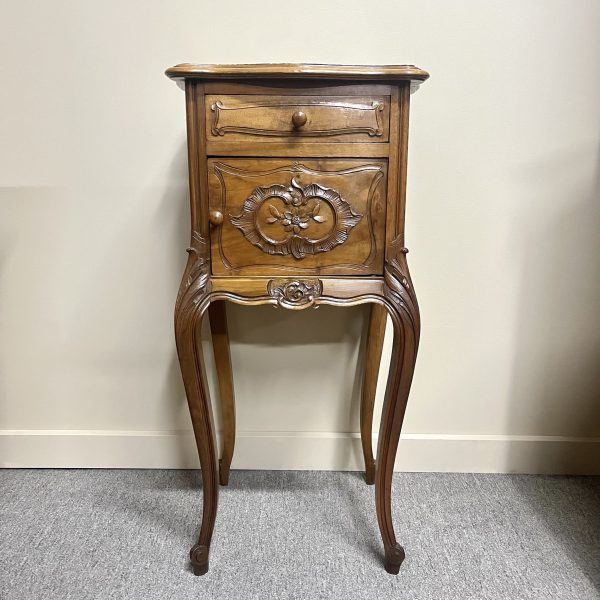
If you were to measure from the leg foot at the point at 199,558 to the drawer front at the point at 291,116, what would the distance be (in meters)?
0.92

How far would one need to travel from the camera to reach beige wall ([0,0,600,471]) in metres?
1.42

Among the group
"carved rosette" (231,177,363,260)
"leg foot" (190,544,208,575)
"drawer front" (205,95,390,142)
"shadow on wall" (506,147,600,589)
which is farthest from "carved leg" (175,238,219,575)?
"shadow on wall" (506,147,600,589)

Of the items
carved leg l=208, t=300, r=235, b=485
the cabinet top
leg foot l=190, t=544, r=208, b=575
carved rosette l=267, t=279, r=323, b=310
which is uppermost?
the cabinet top

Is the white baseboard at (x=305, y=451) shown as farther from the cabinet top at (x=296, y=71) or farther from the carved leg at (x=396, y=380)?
the cabinet top at (x=296, y=71)

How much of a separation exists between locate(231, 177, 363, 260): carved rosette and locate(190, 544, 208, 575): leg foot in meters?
0.71

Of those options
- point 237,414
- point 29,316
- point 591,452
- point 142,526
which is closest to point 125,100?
point 29,316

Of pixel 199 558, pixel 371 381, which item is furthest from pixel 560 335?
pixel 199 558

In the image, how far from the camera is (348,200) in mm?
1102

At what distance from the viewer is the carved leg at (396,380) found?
44.5 inches

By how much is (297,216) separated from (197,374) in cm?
41

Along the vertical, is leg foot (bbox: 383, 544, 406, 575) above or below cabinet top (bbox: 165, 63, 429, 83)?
below

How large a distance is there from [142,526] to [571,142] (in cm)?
156

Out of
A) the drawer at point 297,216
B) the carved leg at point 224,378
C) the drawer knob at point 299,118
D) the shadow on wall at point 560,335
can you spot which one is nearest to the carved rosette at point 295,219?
the drawer at point 297,216

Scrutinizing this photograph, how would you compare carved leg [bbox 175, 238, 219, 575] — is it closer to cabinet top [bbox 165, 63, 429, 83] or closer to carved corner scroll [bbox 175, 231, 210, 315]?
carved corner scroll [bbox 175, 231, 210, 315]
